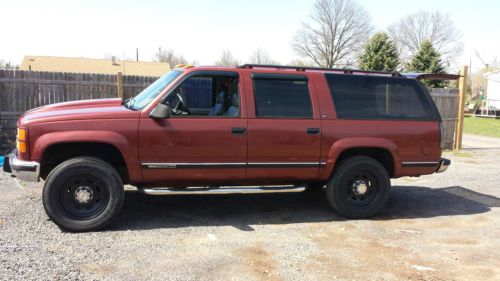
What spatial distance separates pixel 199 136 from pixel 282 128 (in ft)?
3.48

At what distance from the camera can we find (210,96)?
5.68m

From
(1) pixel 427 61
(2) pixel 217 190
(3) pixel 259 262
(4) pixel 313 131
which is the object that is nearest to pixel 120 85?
(2) pixel 217 190

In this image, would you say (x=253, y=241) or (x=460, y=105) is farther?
(x=460, y=105)

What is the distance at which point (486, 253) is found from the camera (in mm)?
4914

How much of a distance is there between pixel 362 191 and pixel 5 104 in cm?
868

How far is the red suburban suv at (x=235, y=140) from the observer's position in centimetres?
505

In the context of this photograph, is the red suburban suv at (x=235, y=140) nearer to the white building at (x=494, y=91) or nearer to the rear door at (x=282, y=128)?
the rear door at (x=282, y=128)

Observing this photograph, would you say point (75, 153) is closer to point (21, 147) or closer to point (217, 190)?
point (21, 147)

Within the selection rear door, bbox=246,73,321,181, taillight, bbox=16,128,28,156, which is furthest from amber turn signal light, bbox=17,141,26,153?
rear door, bbox=246,73,321,181

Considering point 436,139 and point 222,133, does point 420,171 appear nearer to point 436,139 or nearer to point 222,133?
point 436,139

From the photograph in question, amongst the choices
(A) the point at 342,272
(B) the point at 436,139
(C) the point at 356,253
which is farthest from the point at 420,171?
(A) the point at 342,272

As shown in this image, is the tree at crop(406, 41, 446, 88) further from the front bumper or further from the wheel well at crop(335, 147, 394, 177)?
the front bumper

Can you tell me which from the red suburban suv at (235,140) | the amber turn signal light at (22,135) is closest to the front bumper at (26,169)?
the red suburban suv at (235,140)

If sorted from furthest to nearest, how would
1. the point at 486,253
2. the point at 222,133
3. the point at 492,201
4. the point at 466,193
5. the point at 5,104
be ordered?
the point at 5,104, the point at 466,193, the point at 492,201, the point at 222,133, the point at 486,253
